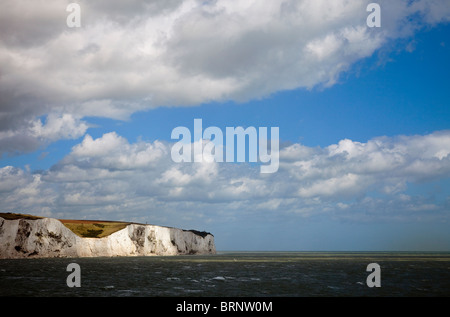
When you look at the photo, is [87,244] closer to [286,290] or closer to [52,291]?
[52,291]

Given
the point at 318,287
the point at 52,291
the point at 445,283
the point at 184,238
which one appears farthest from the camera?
the point at 184,238

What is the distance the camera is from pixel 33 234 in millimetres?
115250

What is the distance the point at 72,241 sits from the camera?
12456 centimetres

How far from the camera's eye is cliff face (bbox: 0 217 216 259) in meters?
111

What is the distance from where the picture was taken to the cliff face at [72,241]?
11056 centimetres

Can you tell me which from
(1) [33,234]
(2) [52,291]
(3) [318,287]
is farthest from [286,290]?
(1) [33,234]
